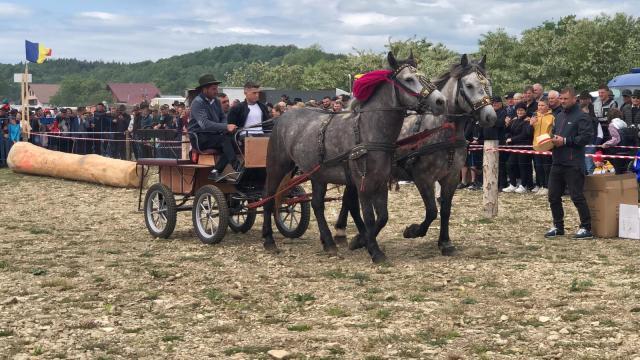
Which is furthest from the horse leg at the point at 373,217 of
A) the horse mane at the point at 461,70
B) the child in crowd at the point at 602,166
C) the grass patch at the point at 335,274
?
the child in crowd at the point at 602,166

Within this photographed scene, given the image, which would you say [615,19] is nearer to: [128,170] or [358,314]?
[128,170]

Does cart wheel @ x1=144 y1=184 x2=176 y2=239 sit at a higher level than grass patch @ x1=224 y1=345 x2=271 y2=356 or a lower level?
higher

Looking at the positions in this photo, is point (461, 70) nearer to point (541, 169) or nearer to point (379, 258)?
point (379, 258)

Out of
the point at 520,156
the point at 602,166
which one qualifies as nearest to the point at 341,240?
the point at 602,166

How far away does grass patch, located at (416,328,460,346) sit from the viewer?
661 cm

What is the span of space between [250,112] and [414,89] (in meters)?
3.31

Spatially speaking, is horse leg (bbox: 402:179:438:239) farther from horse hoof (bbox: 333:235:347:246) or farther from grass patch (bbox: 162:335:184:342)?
grass patch (bbox: 162:335:184:342)

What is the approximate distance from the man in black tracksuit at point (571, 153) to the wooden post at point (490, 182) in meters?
2.55

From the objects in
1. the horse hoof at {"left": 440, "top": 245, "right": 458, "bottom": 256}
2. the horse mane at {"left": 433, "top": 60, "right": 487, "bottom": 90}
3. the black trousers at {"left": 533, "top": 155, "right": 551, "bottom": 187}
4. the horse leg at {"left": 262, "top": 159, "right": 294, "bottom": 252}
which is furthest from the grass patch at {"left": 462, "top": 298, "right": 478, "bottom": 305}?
the black trousers at {"left": 533, "top": 155, "right": 551, "bottom": 187}

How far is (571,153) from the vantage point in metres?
11.4

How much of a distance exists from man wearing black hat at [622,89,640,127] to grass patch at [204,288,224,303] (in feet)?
34.6

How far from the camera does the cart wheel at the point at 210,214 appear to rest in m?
11.3

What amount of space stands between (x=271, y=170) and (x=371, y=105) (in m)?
1.85

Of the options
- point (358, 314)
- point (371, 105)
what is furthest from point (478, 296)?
point (371, 105)
